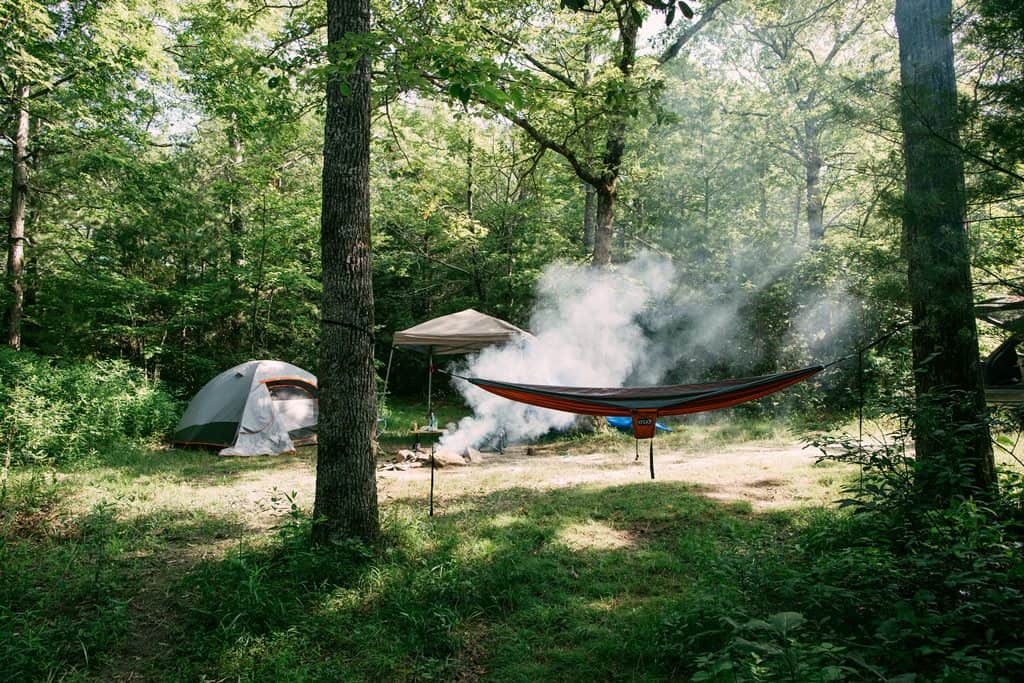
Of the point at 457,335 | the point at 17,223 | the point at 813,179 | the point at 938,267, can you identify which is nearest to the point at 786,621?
the point at 938,267

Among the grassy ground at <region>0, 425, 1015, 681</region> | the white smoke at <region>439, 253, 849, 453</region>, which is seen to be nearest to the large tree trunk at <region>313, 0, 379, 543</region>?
the grassy ground at <region>0, 425, 1015, 681</region>

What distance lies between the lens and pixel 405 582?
2885mm

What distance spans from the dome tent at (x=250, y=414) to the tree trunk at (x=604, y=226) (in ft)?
14.5

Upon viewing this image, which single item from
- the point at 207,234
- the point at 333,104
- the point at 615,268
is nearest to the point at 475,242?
the point at 615,268

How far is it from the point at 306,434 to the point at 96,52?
5.56 meters

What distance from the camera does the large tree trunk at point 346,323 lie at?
3.17m

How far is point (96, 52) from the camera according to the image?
732 cm

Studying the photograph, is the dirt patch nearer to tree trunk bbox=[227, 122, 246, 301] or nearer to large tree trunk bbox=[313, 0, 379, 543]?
large tree trunk bbox=[313, 0, 379, 543]

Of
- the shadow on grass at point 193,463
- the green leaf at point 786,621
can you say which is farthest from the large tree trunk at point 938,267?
the shadow on grass at point 193,463

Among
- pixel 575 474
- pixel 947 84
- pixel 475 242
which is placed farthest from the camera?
pixel 475 242

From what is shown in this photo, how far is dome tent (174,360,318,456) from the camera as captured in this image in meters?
6.91

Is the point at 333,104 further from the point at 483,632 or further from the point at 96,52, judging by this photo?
the point at 96,52

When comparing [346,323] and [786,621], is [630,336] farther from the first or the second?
[786,621]

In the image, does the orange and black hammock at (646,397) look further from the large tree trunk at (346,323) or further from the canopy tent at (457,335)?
the canopy tent at (457,335)
